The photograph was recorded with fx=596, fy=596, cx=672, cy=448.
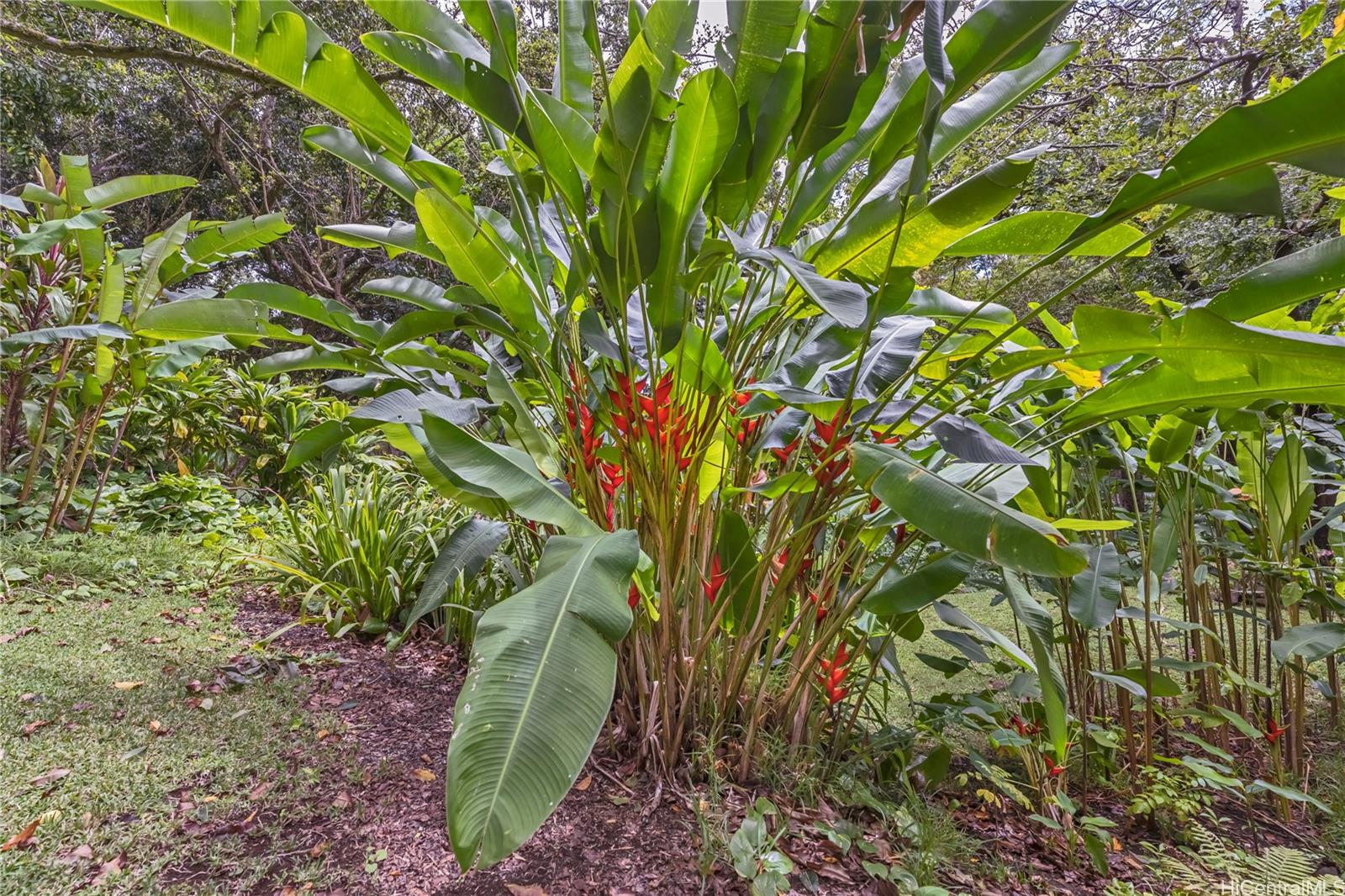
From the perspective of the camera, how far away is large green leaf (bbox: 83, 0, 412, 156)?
110cm

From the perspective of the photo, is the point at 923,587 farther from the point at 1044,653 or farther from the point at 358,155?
the point at 358,155

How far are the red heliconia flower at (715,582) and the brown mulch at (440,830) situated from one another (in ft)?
1.47

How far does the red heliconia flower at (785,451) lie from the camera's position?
1.50 metres

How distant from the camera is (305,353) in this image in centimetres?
149

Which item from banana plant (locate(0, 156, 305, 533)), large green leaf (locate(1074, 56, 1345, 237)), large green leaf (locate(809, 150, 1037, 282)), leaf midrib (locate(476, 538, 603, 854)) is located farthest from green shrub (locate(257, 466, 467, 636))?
large green leaf (locate(1074, 56, 1345, 237))

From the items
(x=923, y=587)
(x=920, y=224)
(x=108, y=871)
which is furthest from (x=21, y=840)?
(x=920, y=224)

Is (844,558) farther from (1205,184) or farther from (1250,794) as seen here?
(1250,794)

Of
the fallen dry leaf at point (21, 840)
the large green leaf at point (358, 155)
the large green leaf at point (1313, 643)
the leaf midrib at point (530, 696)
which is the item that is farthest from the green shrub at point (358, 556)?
the large green leaf at point (1313, 643)

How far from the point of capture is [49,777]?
Result: 1239 mm

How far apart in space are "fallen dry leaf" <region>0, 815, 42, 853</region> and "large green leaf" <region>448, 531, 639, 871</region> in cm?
106

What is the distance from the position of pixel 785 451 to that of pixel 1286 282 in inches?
38.3

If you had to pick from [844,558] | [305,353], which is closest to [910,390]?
[844,558]

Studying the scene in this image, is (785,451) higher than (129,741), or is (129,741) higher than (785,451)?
(785,451)

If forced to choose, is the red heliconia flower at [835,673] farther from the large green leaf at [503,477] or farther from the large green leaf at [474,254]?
the large green leaf at [474,254]
